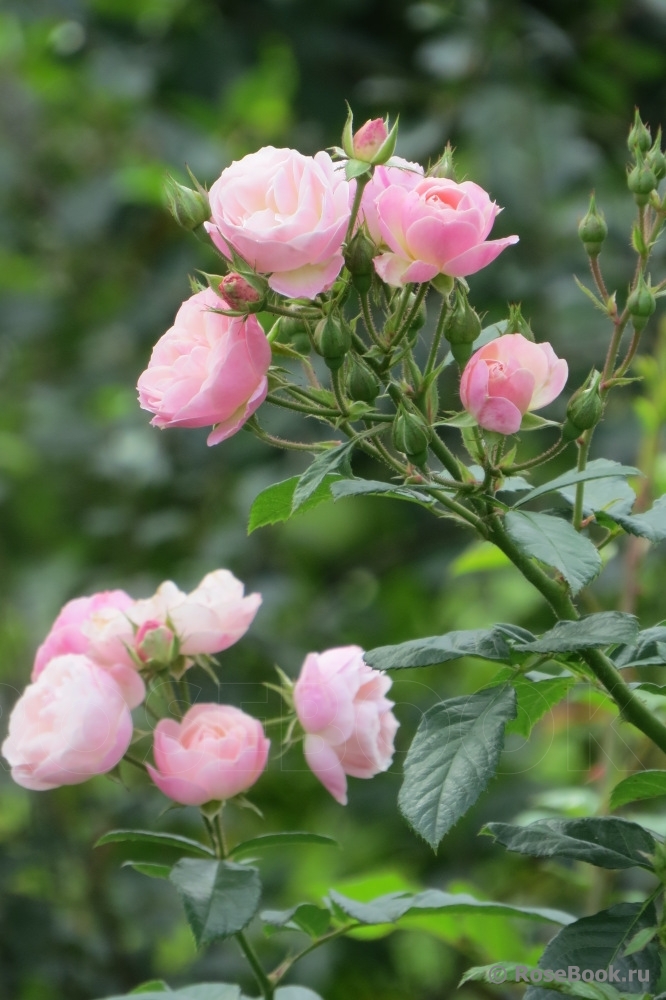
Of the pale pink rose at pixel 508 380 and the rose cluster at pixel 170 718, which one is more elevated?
the pale pink rose at pixel 508 380

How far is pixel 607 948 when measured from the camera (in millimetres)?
582

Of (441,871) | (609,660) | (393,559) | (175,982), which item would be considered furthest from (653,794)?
(393,559)

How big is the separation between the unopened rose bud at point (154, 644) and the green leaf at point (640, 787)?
27 centimetres

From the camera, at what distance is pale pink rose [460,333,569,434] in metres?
0.57

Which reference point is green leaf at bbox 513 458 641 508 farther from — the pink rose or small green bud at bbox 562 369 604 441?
the pink rose

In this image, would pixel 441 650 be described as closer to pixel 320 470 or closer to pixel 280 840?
pixel 320 470

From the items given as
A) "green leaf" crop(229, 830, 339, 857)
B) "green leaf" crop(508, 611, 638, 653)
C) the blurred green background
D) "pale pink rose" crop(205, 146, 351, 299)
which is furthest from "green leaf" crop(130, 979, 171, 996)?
the blurred green background

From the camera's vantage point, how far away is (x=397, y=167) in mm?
601

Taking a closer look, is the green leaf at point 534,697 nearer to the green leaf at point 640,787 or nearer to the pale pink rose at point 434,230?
the green leaf at point 640,787

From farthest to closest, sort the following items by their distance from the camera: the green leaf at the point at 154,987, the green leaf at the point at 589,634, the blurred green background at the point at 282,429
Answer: the blurred green background at the point at 282,429
the green leaf at the point at 154,987
the green leaf at the point at 589,634

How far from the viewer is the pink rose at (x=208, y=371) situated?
0.57 meters

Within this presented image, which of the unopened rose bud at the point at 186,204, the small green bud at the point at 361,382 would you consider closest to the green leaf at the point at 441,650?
the small green bud at the point at 361,382

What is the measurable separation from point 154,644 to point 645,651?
28 centimetres

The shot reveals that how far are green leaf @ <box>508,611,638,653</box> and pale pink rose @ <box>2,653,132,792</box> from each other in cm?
25
